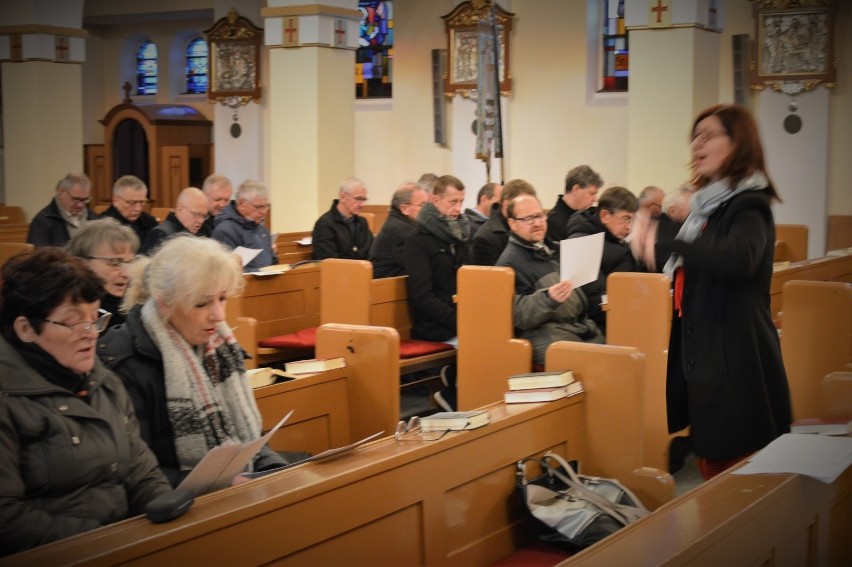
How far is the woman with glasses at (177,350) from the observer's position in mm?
3023

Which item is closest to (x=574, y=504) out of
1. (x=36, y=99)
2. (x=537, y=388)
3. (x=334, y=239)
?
(x=537, y=388)

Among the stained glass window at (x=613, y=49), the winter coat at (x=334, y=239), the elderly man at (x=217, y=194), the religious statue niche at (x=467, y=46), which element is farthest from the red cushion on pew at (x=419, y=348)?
the stained glass window at (x=613, y=49)

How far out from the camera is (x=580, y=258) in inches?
197

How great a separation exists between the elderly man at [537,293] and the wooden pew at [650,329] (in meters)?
0.17

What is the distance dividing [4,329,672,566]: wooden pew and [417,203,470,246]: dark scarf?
2988 mm

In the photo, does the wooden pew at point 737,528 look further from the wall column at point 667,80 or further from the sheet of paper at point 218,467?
the wall column at point 667,80

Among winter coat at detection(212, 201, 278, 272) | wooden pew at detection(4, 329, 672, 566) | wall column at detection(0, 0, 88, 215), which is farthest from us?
wall column at detection(0, 0, 88, 215)

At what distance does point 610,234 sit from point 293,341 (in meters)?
1.97

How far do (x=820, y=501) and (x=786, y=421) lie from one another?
0.75 meters

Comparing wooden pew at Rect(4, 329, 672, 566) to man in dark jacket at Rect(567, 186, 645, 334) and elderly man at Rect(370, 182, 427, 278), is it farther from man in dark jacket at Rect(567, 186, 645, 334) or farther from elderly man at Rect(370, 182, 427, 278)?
elderly man at Rect(370, 182, 427, 278)

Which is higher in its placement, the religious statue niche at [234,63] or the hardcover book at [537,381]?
the religious statue niche at [234,63]

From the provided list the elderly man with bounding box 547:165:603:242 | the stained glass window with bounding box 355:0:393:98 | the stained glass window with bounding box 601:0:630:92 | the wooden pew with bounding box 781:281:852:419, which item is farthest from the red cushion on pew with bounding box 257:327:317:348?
the stained glass window with bounding box 355:0:393:98

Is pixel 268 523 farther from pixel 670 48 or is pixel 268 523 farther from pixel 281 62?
pixel 281 62

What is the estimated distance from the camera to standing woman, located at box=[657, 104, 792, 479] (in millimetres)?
2963
